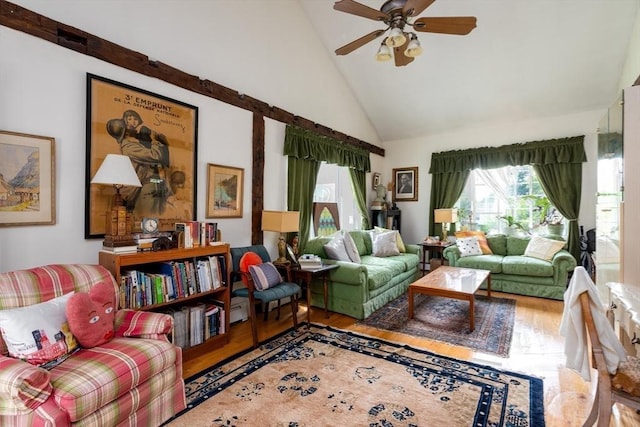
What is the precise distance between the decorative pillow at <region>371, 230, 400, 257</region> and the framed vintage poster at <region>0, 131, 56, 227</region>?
388 centimetres

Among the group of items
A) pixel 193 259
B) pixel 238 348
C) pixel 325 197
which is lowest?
pixel 238 348

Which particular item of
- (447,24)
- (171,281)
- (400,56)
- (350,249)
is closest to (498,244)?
(350,249)

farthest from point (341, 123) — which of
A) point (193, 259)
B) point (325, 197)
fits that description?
point (193, 259)

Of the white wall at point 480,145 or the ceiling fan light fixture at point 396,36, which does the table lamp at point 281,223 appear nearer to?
the ceiling fan light fixture at point 396,36

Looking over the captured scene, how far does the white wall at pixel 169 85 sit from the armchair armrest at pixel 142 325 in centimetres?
73

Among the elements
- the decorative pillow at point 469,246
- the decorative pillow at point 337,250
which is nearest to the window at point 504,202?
the decorative pillow at point 469,246

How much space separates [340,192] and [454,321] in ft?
9.25

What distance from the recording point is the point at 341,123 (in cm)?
533

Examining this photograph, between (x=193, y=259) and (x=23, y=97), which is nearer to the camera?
(x=23, y=97)

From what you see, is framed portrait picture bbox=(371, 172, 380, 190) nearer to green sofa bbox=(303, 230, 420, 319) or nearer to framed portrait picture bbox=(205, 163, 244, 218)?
green sofa bbox=(303, 230, 420, 319)

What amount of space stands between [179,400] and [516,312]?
3.70 m

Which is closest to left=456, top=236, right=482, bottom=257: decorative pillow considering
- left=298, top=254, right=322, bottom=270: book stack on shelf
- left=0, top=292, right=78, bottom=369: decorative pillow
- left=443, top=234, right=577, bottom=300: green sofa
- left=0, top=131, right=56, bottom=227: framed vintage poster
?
left=443, top=234, right=577, bottom=300: green sofa

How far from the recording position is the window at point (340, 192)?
527 cm

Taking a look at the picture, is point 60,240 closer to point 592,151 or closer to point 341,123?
point 341,123
